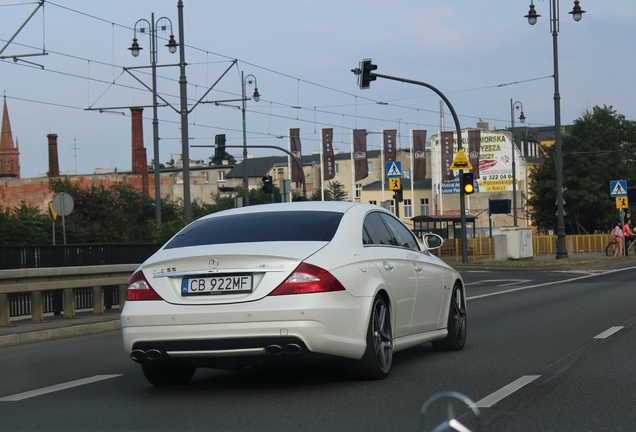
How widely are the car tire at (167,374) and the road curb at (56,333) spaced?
5.12 meters

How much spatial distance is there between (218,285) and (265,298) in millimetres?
367

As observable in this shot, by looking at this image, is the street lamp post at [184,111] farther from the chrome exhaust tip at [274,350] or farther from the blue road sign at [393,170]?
the chrome exhaust tip at [274,350]

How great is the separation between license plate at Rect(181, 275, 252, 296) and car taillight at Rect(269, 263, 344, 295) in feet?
0.72

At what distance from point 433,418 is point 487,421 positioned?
0.33 metres

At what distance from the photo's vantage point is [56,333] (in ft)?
44.4

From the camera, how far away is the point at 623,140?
78750 millimetres

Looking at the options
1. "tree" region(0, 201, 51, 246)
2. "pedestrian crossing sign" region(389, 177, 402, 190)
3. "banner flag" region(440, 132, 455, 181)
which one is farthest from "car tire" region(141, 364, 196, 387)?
"banner flag" region(440, 132, 455, 181)

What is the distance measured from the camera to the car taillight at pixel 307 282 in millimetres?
7176

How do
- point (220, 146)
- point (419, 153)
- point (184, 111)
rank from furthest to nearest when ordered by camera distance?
1. point (419, 153)
2. point (220, 146)
3. point (184, 111)

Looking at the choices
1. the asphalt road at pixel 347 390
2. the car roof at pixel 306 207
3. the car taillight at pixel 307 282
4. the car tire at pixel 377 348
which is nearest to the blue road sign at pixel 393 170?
the asphalt road at pixel 347 390

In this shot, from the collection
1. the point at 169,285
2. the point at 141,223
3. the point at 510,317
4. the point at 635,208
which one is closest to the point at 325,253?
the point at 169,285

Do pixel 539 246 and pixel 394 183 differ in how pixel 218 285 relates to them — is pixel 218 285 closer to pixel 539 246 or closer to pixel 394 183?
pixel 394 183

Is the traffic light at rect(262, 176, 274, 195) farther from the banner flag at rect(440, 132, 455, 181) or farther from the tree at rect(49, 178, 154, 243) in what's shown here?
the banner flag at rect(440, 132, 455, 181)

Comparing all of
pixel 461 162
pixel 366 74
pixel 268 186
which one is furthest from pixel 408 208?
pixel 366 74
